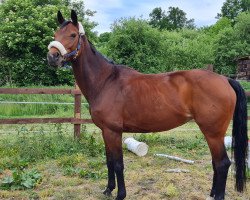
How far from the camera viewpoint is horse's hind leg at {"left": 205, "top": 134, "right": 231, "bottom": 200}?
4109mm

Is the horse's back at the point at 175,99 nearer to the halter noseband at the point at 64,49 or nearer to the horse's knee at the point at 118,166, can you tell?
the horse's knee at the point at 118,166

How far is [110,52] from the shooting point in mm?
19859

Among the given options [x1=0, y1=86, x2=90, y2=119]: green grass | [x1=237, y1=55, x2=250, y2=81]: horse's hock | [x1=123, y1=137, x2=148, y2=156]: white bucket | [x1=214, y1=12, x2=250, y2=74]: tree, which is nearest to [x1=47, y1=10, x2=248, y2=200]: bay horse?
[x1=123, y1=137, x2=148, y2=156]: white bucket

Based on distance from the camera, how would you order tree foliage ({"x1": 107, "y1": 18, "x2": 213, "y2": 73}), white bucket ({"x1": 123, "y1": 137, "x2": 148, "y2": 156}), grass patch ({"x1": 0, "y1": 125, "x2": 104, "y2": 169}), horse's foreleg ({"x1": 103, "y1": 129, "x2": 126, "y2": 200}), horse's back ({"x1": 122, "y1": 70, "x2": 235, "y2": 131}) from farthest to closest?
1. tree foliage ({"x1": 107, "y1": 18, "x2": 213, "y2": 73})
2. white bucket ({"x1": 123, "y1": 137, "x2": 148, "y2": 156})
3. grass patch ({"x1": 0, "y1": 125, "x2": 104, "y2": 169})
4. horse's foreleg ({"x1": 103, "y1": 129, "x2": 126, "y2": 200})
5. horse's back ({"x1": 122, "y1": 70, "x2": 235, "y2": 131})

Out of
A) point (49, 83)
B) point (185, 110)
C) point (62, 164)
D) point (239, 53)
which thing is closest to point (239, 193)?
point (185, 110)

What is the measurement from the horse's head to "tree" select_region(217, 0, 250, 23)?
189 feet

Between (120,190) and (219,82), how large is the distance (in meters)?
1.86

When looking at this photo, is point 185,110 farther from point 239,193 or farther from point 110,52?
point 110,52

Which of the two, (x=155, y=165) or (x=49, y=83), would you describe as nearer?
(x=155, y=165)

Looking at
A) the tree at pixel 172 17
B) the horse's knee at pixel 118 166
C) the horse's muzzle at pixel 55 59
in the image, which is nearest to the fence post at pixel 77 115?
the horse's knee at pixel 118 166

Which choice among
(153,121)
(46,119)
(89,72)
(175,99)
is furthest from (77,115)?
(175,99)

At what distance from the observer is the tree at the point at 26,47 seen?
58.3ft

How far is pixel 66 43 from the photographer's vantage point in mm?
4094

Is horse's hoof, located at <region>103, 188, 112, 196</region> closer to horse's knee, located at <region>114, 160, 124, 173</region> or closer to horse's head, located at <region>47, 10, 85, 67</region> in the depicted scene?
horse's knee, located at <region>114, 160, 124, 173</region>
